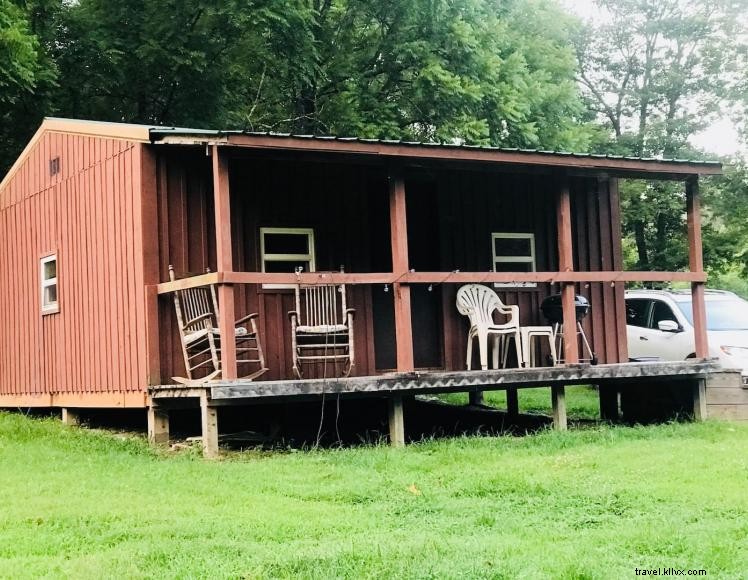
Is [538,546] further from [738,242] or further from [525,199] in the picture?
[738,242]

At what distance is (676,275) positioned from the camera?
38.6 ft

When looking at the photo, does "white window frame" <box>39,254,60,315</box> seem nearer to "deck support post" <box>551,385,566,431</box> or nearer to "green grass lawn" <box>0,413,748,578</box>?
"green grass lawn" <box>0,413,748,578</box>

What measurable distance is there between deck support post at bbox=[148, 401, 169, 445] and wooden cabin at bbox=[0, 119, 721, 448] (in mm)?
24

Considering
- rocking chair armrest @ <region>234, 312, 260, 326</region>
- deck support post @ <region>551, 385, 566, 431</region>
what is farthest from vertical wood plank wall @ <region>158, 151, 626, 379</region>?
deck support post @ <region>551, 385, 566, 431</region>

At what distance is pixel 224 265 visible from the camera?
9.44 metres

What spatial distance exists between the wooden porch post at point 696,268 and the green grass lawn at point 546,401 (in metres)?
2.80

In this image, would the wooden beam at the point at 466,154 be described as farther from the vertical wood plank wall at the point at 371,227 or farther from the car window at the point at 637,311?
the car window at the point at 637,311

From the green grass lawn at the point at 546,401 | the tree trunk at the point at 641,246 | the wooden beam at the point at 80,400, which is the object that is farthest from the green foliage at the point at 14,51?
the tree trunk at the point at 641,246

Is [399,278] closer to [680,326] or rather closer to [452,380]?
[452,380]

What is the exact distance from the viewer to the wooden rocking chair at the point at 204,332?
10.2 m

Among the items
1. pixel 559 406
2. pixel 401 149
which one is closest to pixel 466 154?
pixel 401 149

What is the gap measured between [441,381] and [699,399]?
3.61 meters

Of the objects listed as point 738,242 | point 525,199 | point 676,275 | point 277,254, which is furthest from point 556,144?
point 277,254

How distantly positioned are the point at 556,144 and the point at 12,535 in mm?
17521
